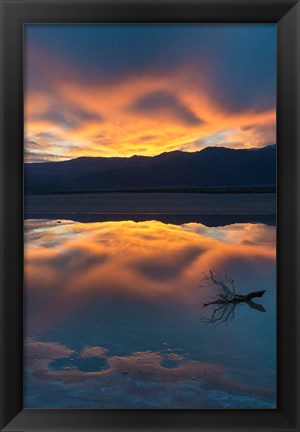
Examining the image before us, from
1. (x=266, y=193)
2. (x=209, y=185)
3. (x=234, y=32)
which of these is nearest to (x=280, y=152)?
(x=266, y=193)

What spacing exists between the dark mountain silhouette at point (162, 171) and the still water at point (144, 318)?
0.14 m

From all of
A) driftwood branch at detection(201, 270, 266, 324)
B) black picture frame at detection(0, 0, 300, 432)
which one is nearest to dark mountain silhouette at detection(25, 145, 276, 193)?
black picture frame at detection(0, 0, 300, 432)

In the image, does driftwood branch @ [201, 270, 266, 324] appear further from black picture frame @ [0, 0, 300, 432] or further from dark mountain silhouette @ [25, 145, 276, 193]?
dark mountain silhouette @ [25, 145, 276, 193]

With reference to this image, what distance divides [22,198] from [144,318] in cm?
58

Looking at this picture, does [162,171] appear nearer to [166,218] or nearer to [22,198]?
[166,218]

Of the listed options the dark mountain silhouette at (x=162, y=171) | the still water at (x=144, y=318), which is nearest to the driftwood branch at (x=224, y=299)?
the still water at (x=144, y=318)

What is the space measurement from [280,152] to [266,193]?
0.14 meters

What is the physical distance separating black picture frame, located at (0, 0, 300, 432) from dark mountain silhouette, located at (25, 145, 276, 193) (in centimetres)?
6

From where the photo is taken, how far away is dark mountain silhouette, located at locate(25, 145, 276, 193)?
4.00 feet

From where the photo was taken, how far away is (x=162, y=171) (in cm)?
124

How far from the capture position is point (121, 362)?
3.91 feet

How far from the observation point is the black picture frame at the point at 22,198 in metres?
1.15

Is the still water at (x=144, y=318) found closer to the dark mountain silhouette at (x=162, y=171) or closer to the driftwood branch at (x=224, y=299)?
the driftwood branch at (x=224, y=299)

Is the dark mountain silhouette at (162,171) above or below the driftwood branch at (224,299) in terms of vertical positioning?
above
